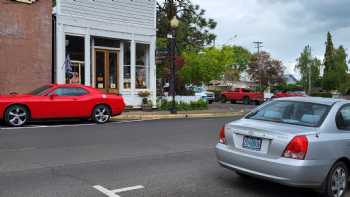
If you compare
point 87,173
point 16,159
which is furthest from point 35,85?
point 87,173

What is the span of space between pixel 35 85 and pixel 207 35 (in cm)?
2128

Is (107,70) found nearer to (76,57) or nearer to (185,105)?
(76,57)

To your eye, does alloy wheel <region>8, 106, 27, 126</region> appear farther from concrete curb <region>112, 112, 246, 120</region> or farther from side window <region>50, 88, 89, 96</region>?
concrete curb <region>112, 112, 246, 120</region>

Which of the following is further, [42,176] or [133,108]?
[133,108]

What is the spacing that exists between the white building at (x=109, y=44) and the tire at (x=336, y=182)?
15601mm

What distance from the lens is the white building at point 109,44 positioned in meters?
19.9

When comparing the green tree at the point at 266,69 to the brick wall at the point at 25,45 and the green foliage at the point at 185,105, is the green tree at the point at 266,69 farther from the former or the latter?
the brick wall at the point at 25,45

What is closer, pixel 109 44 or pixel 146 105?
pixel 109 44

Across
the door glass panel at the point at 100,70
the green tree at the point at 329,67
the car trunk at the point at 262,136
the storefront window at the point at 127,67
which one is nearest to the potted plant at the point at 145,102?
the storefront window at the point at 127,67

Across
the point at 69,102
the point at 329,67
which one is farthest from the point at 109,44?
the point at 329,67

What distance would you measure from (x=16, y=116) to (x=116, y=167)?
24.1 ft

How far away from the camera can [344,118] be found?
21.4 ft

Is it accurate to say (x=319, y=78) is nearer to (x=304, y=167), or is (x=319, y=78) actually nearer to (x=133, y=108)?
(x=133, y=108)

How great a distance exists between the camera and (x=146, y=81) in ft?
76.6
